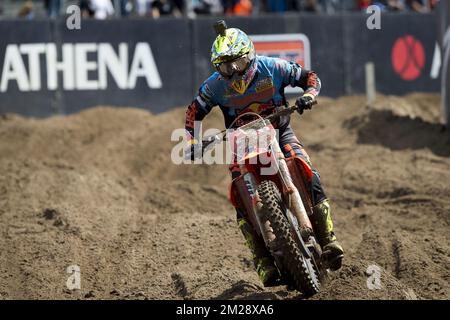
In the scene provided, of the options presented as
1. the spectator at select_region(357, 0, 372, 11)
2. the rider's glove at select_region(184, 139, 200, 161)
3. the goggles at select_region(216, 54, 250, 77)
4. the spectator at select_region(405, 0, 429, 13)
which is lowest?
the spectator at select_region(405, 0, 429, 13)

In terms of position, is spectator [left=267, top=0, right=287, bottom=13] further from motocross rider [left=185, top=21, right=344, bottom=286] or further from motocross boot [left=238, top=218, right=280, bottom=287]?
motocross boot [left=238, top=218, right=280, bottom=287]

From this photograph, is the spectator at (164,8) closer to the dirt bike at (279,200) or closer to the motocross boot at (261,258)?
the dirt bike at (279,200)

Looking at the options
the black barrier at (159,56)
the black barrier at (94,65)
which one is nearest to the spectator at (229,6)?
the black barrier at (159,56)

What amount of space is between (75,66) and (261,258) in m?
9.41

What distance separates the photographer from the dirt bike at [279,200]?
21.0 ft

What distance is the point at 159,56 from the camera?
16.0 m

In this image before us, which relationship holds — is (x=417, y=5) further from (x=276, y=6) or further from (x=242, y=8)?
(x=242, y=8)

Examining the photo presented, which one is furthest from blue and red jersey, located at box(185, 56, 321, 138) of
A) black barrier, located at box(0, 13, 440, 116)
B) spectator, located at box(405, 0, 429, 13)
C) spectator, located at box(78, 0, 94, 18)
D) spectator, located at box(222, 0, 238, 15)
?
spectator, located at box(405, 0, 429, 13)

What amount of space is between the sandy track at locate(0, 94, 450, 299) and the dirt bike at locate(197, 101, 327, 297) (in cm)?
32

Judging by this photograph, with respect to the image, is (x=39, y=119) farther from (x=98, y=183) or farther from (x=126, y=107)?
(x=98, y=183)

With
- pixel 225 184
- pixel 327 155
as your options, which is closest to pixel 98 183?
pixel 225 184

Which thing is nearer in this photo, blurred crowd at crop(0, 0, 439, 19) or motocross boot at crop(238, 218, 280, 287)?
motocross boot at crop(238, 218, 280, 287)

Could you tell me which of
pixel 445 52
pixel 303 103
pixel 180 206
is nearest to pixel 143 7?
pixel 445 52

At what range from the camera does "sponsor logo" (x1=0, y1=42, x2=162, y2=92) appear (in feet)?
50.6
